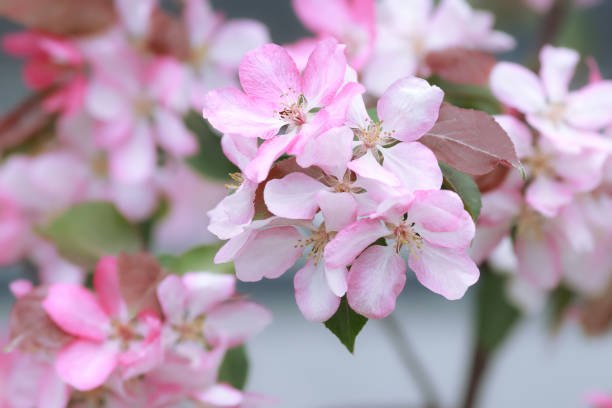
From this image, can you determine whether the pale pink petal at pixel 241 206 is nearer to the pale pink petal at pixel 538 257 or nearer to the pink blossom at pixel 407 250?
the pink blossom at pixel 407 250

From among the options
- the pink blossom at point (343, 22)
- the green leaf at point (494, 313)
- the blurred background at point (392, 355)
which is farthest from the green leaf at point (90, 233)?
the blurred background at point (392, 355)

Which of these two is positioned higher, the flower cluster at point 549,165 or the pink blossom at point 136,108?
the flower cluster at point 549,165

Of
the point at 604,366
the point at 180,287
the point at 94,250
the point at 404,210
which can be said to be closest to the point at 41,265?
the point at 94,250

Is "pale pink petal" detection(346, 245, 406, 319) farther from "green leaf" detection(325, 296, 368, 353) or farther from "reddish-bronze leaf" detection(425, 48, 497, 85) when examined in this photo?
"reddish-bronze leaf" detection(425, 48, 497, 85)

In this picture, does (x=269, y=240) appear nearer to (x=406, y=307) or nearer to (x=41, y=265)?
(x=41, y=265)

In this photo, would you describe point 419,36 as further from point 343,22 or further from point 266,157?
point 266,157

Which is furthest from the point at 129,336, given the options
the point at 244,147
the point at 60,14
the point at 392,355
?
the point at 392,355
